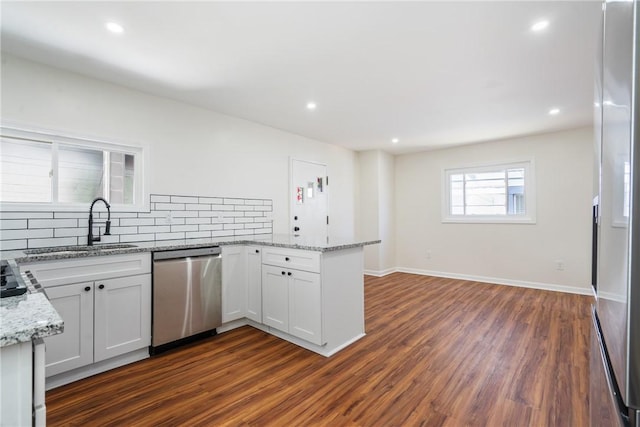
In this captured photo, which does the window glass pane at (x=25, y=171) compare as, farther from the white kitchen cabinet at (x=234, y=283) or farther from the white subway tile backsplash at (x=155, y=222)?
the white kitchen cabinet at (x=234, y=283)

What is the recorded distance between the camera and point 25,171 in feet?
7.94

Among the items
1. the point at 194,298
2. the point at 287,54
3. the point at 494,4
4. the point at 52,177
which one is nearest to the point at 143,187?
the point at 52,177

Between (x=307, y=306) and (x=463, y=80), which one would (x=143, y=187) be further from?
(x=463, y=80)

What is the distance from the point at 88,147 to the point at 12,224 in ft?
2.77

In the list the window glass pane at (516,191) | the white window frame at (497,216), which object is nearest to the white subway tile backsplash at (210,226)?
the white window frame at (497,216)

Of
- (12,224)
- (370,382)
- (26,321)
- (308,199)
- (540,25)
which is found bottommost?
(370,382)

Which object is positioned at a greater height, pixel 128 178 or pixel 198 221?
pixel 128 178

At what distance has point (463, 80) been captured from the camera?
2789 millimetres

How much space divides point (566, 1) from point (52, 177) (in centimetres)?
391

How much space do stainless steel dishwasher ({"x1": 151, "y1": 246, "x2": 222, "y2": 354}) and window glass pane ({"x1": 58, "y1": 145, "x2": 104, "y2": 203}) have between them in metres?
0.89

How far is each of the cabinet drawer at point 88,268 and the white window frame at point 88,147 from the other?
0.62m

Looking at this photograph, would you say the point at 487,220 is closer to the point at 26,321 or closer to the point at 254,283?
the point at 254,283

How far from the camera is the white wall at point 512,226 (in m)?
4.38

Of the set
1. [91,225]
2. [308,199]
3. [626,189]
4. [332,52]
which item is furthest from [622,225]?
[308,199]
